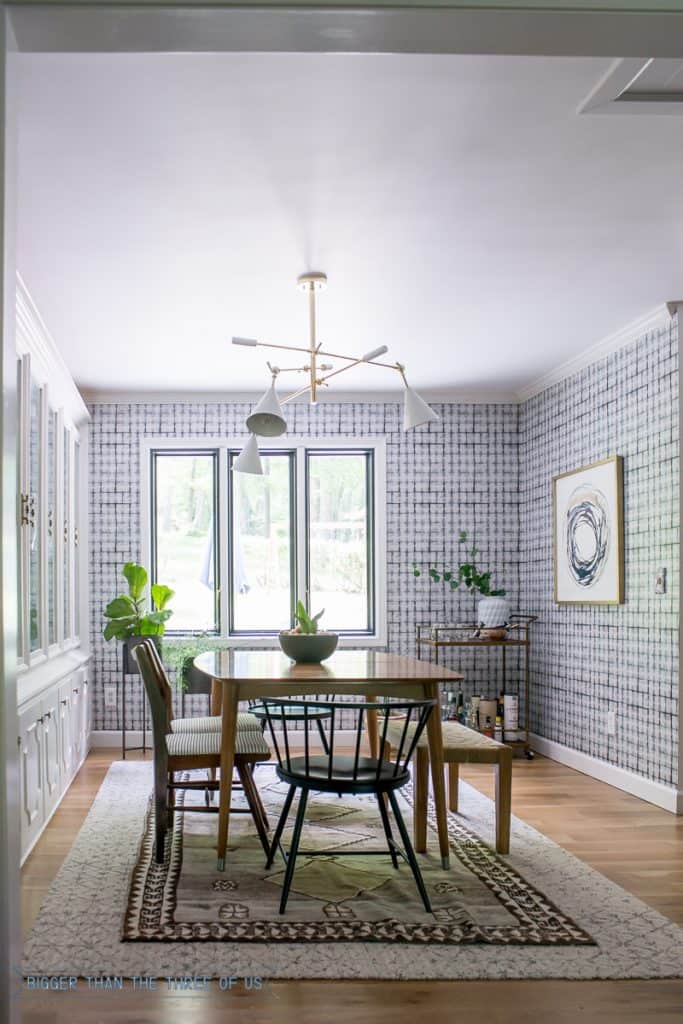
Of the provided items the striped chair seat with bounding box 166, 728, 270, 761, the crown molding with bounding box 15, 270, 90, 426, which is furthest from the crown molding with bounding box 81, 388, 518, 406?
the striped chair seat with bounding box 166, 728, 270, 761

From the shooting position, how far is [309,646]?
4414 mm

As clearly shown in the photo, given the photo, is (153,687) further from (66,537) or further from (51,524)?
(66,537)

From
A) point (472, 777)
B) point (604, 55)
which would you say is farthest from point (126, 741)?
point (604, 55)

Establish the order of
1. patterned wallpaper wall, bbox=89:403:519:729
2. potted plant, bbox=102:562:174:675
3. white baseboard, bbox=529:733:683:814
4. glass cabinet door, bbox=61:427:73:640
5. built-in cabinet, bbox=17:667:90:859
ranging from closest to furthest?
built-in cabinet, bbox=17:667:90:859 → white baseboard, bbox=529:733:683:814 → glass cabinet door, bbox=61:427:73:640 → potted plant, bbox=102:562:174:675 → patterned wallpaper wall, bbox=89:403:519:729

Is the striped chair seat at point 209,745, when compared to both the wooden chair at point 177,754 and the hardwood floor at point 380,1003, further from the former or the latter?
the hardwood floor at point 380,1003

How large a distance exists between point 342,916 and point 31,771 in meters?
1.74

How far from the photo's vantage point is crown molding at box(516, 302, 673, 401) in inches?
199

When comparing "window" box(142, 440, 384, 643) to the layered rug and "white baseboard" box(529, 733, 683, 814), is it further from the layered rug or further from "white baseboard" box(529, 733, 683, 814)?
the layered rug

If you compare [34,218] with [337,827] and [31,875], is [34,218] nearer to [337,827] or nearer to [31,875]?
[31,875]

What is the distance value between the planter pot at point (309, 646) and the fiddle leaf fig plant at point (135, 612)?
237cm

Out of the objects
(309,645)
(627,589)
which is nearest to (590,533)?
(627,589)

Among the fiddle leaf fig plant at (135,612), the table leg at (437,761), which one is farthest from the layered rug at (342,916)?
the fiddle leaf fig plant at (135,612)

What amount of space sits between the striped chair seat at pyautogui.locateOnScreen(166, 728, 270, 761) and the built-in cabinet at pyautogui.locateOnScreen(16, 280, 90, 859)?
638 mm

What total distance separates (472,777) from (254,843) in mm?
1937
